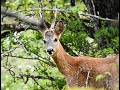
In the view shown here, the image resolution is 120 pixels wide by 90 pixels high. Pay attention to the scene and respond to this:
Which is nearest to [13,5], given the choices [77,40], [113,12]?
[77,40]

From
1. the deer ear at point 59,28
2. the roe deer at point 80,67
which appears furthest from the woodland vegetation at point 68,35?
the roe deer at point 80,67

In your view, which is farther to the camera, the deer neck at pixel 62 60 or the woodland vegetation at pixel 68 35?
the woodland vegetation at pixel 68 35

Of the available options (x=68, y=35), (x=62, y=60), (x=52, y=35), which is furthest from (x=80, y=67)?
(x=68, y=35)

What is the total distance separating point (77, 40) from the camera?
8.41 m

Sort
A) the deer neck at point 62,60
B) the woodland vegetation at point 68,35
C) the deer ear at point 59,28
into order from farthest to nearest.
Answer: the woodland vegetation at point 68,35 → the deer ear at point 59,28 → the deer neck at point 62,60

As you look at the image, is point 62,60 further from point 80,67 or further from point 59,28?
point 59,28

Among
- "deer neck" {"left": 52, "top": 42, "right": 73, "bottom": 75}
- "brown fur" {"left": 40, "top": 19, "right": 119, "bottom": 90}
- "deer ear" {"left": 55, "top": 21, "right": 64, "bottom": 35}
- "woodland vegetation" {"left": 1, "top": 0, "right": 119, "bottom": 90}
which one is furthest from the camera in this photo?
"woodland vegetation" {"left": 1, "top": 0, "right": 119, "bottom": 90}

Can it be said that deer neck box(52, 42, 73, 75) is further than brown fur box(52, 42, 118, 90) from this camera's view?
Yes

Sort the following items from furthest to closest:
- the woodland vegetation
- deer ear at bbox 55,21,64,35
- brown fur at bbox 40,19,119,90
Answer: the woodland vegetation → deer ear at bbox 55,21,64,35 → brown fur at bbox 40,19,119,90

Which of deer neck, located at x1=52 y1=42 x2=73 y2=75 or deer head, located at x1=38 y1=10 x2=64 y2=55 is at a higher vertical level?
deer head, located at x1=38 y1=10 x2=64 y2=55

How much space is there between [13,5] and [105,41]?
1.81m

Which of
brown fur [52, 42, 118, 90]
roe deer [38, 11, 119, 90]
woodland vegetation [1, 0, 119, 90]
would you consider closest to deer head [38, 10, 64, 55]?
roe deer [38, 11, 119, 90]

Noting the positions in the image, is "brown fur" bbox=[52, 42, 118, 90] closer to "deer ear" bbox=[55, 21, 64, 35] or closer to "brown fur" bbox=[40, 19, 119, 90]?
"brown fur" bbox=[40, 19, 119, 90]

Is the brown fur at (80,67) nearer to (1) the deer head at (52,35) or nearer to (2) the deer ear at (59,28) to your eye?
(1) the deer head at (52,35)
